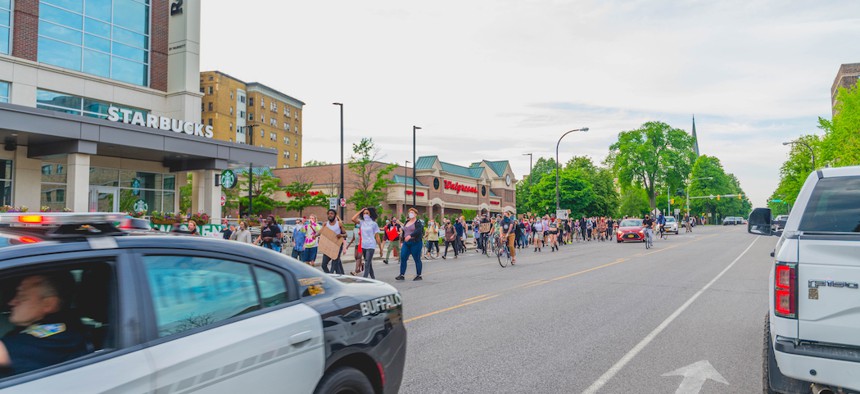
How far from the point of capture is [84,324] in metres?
2.38

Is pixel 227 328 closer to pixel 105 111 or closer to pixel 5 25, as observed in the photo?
pixel 5 25

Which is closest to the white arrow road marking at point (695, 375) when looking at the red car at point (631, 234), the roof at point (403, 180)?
the red car at point (631, 234)

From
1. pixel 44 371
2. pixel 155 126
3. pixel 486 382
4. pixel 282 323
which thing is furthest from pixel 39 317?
pixel 155 126

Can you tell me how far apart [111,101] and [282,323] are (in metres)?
26.7

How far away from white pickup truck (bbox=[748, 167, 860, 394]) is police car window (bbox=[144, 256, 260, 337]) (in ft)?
10.9

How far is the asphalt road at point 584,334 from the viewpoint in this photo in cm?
526

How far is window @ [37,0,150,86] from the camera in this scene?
23672mm

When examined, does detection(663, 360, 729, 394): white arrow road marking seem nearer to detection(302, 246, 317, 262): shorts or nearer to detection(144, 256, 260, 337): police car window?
detection(144, 256, 260, 337): police car window

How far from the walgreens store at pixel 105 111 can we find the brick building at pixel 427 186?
24321 millimetres

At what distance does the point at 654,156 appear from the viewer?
81.4 metres

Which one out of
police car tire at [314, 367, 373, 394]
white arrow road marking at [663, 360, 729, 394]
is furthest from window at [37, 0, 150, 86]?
white arrow road marking at [663, 360, 729, 394]

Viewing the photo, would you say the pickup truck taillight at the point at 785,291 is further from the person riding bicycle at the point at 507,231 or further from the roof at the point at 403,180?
the roof at the point at 403,180

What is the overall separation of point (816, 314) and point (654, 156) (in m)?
83.6

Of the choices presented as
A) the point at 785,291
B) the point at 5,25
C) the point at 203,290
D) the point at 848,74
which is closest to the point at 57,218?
the point at 203,290
